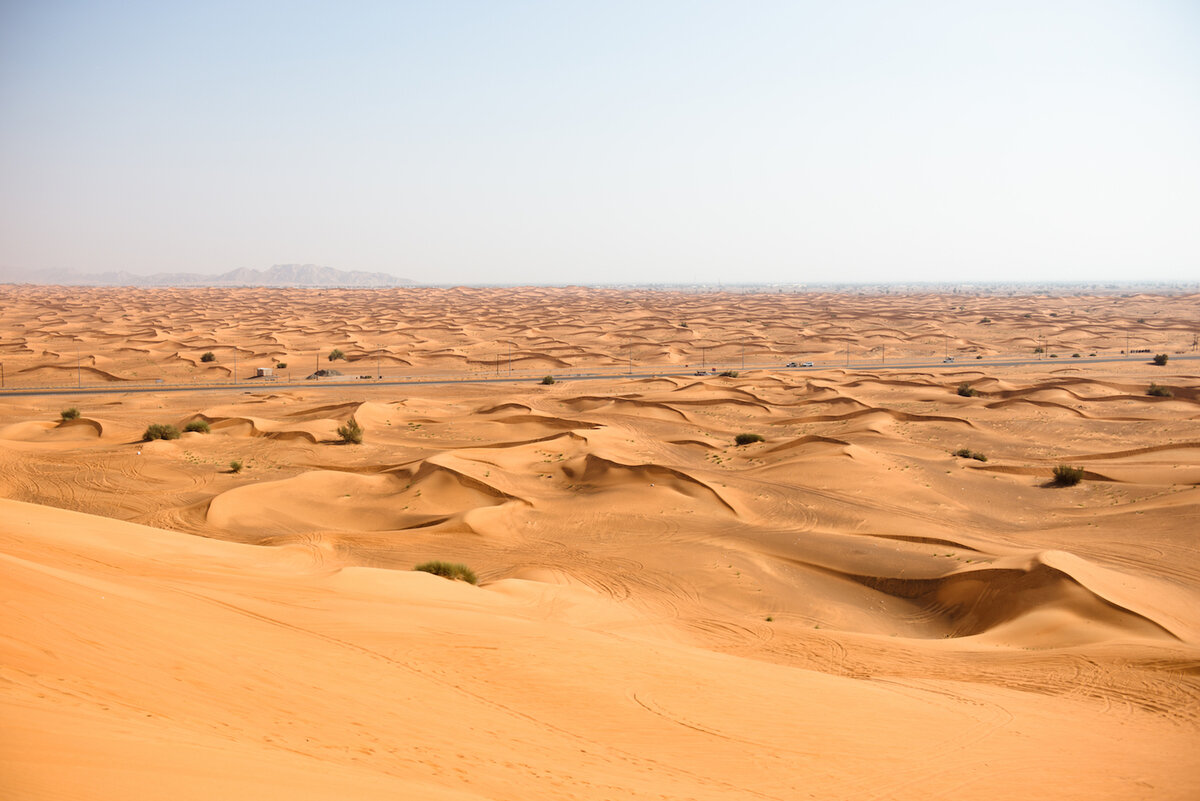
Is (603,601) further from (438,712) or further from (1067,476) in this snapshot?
(1067,476)

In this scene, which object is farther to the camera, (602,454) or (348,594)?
(602,454)

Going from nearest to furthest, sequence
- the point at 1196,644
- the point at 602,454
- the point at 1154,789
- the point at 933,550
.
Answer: the point at 1154,789 → the point at 1196,644 → the point at 933,550 → the point at 602,454

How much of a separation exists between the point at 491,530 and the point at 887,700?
14482 millimetres

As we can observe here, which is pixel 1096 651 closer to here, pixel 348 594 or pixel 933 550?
pixel 933 550

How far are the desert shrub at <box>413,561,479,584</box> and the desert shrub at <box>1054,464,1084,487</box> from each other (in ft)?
70.5

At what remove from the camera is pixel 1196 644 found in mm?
15609

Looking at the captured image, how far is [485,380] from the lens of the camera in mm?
62625

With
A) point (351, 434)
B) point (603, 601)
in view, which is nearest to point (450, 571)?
point (603, 601)

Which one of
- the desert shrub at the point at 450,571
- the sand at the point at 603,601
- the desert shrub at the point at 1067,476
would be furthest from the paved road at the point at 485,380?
the desert shrub at the point at 450,571

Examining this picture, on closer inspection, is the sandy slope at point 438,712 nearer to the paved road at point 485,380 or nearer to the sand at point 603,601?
the sand at point 603,601

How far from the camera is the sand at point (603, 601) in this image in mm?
8867

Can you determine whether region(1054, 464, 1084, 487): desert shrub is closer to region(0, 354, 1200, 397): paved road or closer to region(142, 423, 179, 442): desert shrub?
region(0, 354, 1200, 397): paved road

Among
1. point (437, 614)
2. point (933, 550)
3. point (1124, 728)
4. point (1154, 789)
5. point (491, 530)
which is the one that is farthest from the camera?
point (491, 530)

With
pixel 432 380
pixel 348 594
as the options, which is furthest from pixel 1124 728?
pixel 432 380
